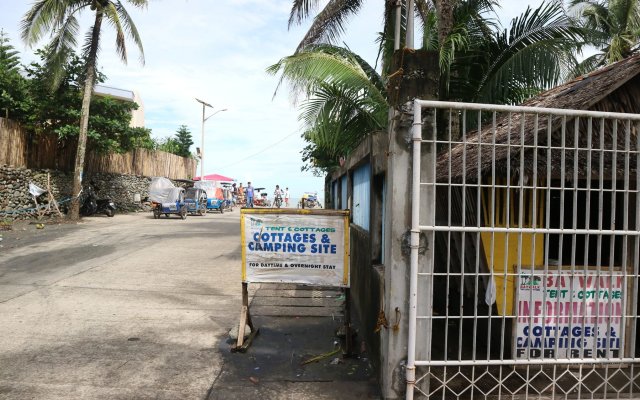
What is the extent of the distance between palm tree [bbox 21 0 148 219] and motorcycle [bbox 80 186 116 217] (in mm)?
2350

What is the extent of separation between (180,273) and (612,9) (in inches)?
842

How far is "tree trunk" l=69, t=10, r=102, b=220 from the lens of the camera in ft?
58.1

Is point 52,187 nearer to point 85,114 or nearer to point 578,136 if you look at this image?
point 85,114

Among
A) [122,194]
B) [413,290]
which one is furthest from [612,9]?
[122,194]

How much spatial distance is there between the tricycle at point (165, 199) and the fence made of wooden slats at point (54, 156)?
9.40ft

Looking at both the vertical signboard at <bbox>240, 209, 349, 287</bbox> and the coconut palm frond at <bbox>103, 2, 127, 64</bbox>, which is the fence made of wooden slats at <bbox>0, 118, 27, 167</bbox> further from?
the vertical signboard at <bbox>240, 209, 349, 287</bbox>

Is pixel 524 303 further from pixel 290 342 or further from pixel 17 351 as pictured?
pixel 17 351

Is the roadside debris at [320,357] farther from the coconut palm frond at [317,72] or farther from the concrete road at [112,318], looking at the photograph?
the coconut palm frond at [317,72]

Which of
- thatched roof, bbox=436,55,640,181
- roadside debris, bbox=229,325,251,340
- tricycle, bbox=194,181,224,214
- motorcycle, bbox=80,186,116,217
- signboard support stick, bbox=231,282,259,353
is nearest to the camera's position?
thatched roof, bbox=436,55,640,181

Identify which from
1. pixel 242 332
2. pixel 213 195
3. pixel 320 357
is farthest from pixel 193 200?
pixel 320 357

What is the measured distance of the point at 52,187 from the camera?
18.9m

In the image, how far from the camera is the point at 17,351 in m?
4.80

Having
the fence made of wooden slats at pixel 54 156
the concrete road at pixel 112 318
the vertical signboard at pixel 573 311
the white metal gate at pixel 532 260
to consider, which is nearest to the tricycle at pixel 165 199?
the fence made of wooden slats at pixel 54 156

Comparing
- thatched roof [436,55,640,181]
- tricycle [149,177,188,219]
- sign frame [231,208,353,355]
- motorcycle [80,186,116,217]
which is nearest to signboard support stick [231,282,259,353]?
sign frame [231,208,353,355]
